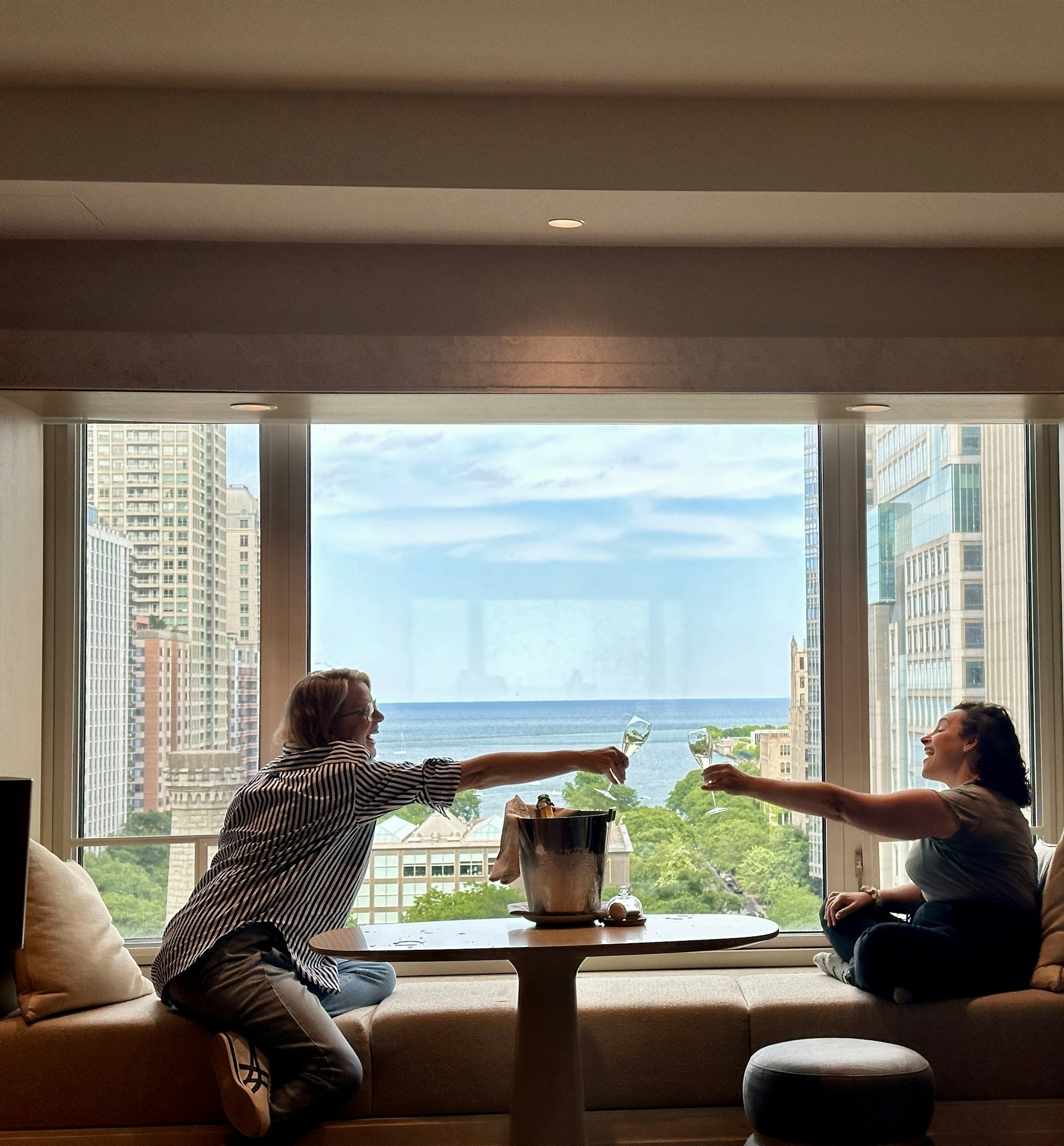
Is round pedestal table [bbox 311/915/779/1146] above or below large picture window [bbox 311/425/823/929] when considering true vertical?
below

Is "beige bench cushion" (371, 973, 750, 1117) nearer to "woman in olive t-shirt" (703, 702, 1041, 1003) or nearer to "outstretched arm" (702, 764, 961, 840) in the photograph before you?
"woman in olive t-shirt" (703, 702, 1041, 1003)

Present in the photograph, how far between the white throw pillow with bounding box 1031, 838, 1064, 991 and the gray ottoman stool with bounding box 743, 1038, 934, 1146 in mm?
593

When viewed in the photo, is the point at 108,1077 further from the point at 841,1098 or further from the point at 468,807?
the point at 841,1098

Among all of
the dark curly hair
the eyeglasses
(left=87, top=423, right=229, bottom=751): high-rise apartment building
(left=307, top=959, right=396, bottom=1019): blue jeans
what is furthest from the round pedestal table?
(left=87, top=423, right=229, bottom=751): high-rise apartment building

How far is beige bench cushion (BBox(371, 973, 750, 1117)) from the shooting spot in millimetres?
3045

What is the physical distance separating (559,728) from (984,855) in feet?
4.60

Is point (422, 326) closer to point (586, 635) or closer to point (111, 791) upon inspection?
point (586, 635)

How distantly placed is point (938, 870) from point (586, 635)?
136 centimetres

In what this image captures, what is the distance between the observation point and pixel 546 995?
2.66 m

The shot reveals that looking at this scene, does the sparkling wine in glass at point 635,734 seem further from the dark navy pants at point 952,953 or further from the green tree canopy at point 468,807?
the green tree canopy at point 468,807

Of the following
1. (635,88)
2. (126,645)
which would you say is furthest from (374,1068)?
(635,88)

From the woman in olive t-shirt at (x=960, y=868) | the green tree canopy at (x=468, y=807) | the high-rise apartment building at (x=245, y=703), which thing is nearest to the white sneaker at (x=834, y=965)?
the woman in olive t-shirt at (x=960, y=868)

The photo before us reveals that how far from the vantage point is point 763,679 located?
4.07m

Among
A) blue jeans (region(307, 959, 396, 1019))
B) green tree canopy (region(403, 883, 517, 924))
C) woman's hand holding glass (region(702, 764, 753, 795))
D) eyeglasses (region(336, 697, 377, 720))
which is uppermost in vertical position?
eyeglasses (region(336, 697, 377, 720))
